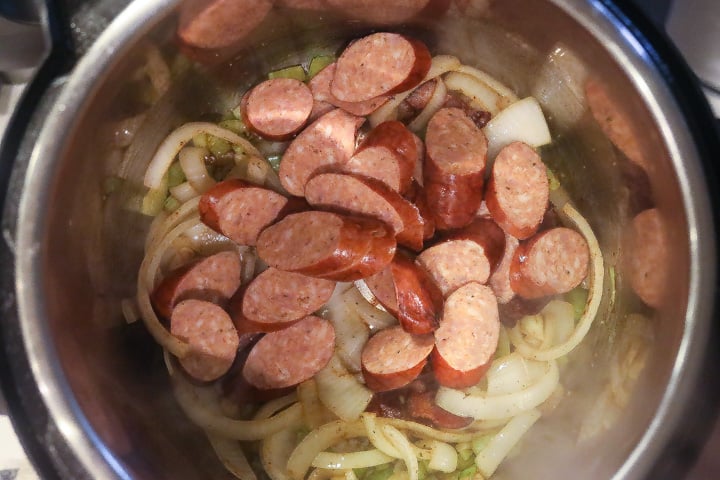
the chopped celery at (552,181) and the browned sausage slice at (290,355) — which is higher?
the chopped celery at (552,181)

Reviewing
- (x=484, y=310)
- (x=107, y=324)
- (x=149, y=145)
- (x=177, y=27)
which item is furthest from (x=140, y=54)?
(x=484, y=310)

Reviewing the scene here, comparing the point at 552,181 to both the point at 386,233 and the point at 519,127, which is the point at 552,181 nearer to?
the point at 519,127

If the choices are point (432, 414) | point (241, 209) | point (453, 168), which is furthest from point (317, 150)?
point (432, 414)

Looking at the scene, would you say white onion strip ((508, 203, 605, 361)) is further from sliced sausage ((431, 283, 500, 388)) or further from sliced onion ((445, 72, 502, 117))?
sliced onion ((445, 72, 502, 117))

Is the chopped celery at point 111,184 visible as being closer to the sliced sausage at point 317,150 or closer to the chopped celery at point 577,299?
the sliced sausage at point 317,150

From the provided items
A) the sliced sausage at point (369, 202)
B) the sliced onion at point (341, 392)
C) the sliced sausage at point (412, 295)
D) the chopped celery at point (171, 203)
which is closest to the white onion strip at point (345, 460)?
the sliced onion at point (341, 392)

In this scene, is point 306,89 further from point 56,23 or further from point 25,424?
point 25,424
